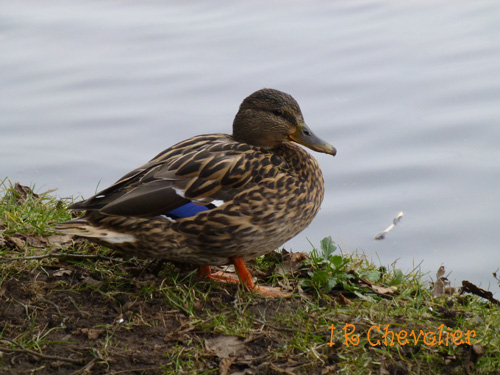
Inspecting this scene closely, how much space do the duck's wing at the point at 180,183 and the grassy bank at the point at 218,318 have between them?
1.57 ft

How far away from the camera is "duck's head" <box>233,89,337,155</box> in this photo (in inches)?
197

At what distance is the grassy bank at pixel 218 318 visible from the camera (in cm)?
391

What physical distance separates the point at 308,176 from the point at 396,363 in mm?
1484

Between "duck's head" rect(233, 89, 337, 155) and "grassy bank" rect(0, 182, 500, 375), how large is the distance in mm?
752

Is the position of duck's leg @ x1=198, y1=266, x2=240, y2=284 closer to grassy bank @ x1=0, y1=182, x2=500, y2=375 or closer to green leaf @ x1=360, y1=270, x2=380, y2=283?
grassy bank @ x1=0, y1=182, x2=500, y2=375

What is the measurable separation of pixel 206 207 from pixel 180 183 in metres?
0.22

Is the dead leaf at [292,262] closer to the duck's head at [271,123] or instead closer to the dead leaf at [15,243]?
the duck's head at [271,123]

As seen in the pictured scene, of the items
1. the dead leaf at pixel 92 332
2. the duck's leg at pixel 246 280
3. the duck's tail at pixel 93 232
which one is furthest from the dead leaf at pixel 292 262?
the dead leaf at pixel 92 332

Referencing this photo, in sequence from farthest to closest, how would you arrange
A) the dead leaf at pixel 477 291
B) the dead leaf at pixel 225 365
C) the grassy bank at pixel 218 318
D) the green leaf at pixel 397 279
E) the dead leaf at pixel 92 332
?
the green leaf at pixel 397 279 < the dead leaf at pixel 477 291 < the dead leaf at pixel 92 332 < the grassy bank at pixel 218 318 < the dead leaf at pixel 225 365

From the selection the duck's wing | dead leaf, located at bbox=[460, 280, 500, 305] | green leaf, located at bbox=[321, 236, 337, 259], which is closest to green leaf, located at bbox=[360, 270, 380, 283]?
green leaf, located at bbox=[321, 236, 337, 259]

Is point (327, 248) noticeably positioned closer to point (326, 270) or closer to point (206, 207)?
point (326, 270)

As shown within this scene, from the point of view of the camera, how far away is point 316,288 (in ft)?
15.7

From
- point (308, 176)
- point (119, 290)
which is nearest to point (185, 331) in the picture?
point (119, 290)

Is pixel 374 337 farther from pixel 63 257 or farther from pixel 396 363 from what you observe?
pixel 63 257
